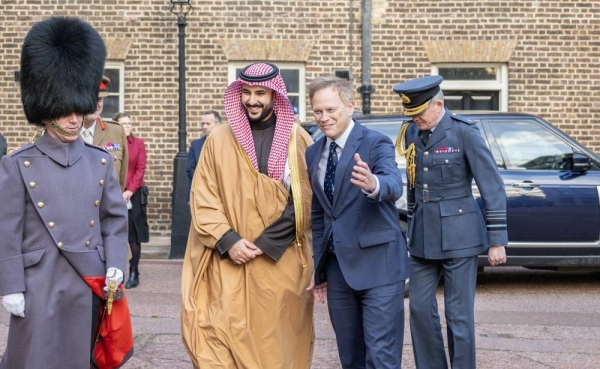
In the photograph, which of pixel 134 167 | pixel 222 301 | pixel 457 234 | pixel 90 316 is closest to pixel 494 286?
pixel 134 167

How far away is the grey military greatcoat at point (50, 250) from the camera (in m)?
4.58

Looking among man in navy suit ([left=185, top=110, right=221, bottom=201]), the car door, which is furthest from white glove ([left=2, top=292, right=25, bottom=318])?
the car door

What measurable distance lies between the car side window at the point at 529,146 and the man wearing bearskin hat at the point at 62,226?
5971mm

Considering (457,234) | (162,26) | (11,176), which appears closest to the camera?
→ (11,176)

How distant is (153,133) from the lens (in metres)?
14.8

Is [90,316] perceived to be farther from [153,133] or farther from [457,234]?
[153,133]

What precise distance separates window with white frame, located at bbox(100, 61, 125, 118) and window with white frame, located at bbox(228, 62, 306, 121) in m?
1.65

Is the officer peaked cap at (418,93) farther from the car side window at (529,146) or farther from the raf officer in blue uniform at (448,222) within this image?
the car side window at (529,146)

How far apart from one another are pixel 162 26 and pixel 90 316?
1037cm

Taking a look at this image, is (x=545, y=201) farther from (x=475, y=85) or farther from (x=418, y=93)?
(x=475, y=85)

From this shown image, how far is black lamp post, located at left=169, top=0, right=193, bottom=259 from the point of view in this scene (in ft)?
42.7

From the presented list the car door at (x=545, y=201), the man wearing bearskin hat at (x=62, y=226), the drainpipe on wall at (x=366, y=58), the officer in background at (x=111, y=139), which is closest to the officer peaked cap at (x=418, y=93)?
the man wearing bearskin hat at (x=62, y=226)

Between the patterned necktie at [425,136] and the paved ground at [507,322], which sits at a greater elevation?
the patterned necktie at [425,136]

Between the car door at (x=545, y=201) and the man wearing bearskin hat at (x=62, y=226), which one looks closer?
the man wearing bearskin hat at (x=62, y=226)
